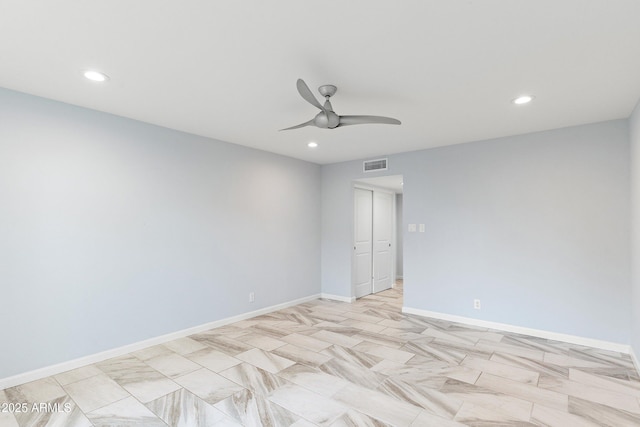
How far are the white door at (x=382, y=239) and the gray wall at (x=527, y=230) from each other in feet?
5.33

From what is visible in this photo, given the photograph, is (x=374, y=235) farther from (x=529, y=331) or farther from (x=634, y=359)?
(x=634, y=359)

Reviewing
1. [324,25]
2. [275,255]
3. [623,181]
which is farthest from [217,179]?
[623,181]

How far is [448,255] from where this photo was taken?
4641 mm

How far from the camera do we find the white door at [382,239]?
667 centimetres

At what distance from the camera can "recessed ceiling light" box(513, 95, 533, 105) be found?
2.94m

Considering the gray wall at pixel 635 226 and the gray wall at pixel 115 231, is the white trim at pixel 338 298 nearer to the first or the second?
the gray wall at pixel 115 231

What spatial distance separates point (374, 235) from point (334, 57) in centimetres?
474

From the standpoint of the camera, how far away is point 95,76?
8.34ft

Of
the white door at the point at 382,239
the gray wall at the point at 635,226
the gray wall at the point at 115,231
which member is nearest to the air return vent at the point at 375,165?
the white door at the point at 382,239

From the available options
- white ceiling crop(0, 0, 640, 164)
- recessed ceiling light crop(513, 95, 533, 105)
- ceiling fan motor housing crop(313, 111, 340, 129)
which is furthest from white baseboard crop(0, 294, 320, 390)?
Result: recessed ceiling light crop(513, 95, 533, 105)

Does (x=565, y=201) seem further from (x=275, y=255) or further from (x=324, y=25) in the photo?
(x=275, y=255)

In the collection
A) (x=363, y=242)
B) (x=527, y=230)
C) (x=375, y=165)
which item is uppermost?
(x=375, y=165)

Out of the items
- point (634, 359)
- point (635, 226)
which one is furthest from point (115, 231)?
point (634, 359)

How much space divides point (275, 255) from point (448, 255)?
2.59 m
